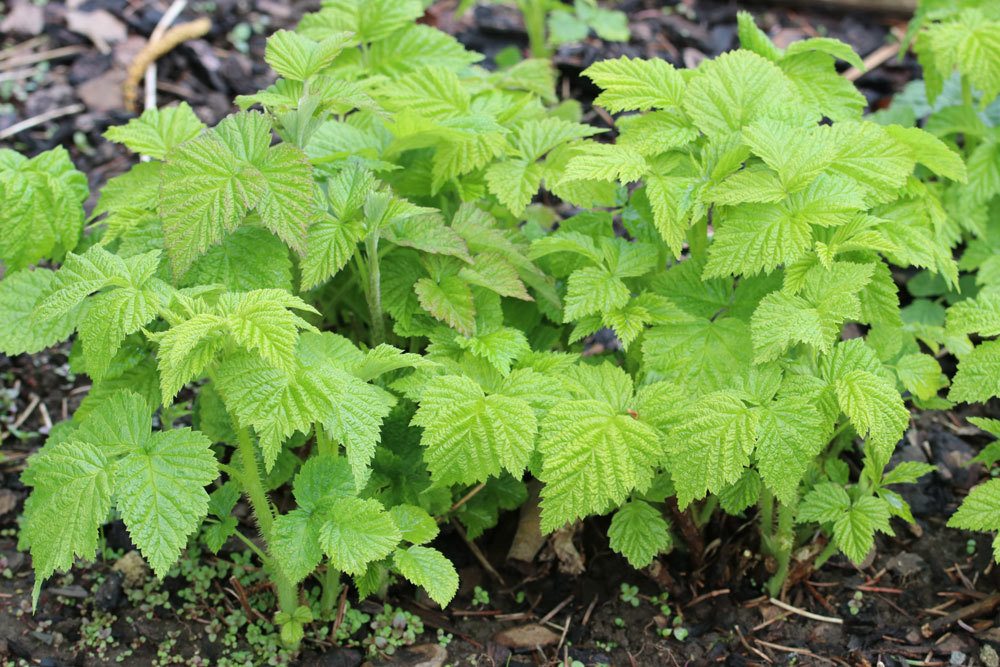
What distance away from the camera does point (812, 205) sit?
2.41 meters

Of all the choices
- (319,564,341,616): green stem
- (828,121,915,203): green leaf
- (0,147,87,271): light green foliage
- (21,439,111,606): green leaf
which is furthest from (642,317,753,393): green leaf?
(0,147,87,271): light green foliage

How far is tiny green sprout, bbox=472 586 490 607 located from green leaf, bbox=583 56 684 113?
4.43 ft

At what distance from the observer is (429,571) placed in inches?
93.0

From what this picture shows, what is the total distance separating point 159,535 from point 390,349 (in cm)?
62

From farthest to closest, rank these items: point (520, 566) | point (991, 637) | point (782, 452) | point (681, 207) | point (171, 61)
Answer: point (171, 61) → point (520, 566) → point (991, 637) → point (681, 207) → point (782, 452)

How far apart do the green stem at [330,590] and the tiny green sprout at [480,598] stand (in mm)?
394

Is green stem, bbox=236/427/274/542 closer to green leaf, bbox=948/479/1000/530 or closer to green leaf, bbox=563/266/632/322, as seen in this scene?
green leaf, bbox=563/266/632/322

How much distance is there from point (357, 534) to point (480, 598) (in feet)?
2.44

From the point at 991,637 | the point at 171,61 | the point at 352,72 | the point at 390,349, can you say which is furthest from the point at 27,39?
the point at 991,637

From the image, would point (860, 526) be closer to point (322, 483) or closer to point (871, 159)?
point (871, 159)

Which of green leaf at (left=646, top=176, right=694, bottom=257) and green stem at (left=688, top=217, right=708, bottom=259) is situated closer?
green leaf at (left=646, top=176, right=694, bottom=257)

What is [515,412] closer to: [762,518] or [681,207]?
[681,207]

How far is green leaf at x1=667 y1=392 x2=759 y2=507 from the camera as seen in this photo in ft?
7.45

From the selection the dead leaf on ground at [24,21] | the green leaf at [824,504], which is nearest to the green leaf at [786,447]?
the green leaf at [824,504]
